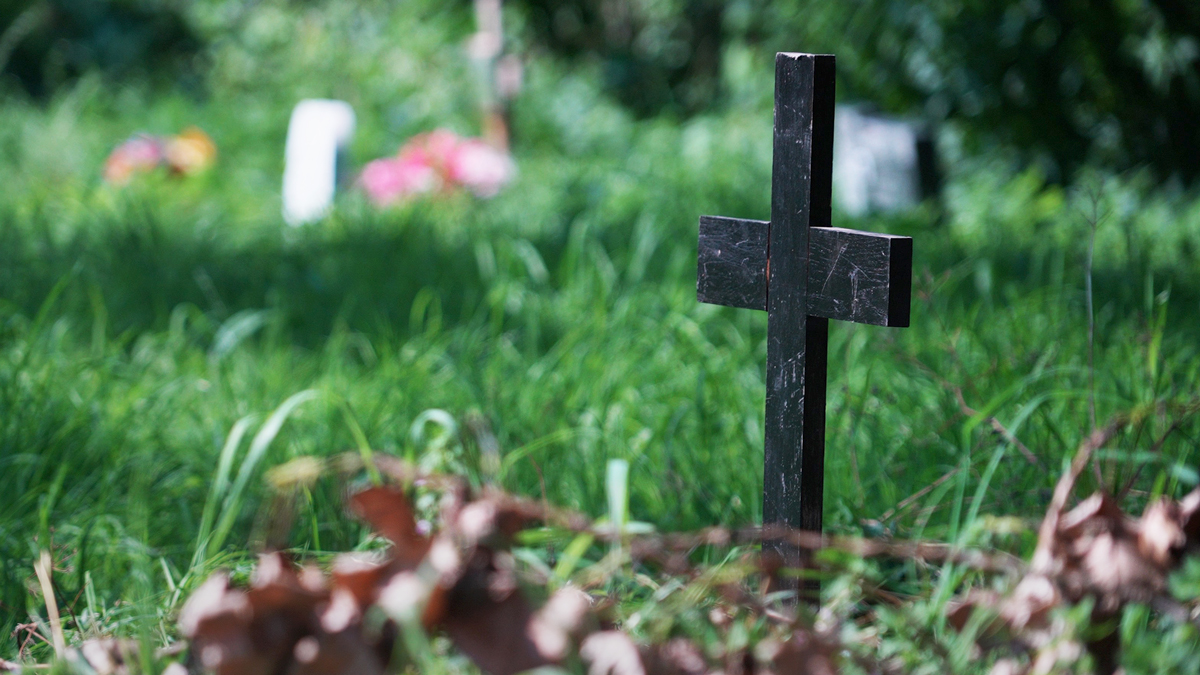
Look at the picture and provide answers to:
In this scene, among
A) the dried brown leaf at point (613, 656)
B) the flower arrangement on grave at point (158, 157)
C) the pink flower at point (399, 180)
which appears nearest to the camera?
the dried brown leaf at point (613, 656)

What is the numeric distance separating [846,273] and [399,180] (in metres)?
4.73

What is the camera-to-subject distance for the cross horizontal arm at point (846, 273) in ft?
5.16

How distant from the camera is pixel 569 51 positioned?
1188 centimetres

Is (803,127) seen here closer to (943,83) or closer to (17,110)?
(943,83)

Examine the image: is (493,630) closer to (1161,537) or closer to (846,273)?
(1161,537)

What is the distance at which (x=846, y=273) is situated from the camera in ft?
5.24

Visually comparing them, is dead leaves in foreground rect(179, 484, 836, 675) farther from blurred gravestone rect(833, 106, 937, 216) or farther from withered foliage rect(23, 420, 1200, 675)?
blurred gravestone rect(833, 106, 937, 216)

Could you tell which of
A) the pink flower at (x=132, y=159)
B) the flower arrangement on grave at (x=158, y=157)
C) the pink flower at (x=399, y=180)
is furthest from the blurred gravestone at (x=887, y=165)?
the pink flower at (x=132, y=159)

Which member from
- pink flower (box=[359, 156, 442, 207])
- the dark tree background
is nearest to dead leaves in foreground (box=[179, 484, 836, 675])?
the dark tree background

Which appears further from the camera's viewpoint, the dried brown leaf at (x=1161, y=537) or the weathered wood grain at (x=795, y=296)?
the weathered wood grain at (x=795, y=296)

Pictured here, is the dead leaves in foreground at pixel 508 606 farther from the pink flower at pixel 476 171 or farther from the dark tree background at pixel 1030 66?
the pink flower at pixel 476 171

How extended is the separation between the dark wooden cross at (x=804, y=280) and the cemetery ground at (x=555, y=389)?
22 cm

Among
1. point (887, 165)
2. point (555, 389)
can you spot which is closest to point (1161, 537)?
point (555, 389)

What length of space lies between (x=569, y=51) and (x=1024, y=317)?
378 inches
